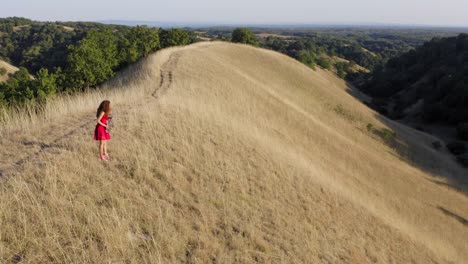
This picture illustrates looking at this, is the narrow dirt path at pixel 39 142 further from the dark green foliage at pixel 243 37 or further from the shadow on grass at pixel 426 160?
the dark green foliage at pixel 243 37

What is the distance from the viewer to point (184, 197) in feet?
26.1

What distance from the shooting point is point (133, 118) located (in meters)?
11.4

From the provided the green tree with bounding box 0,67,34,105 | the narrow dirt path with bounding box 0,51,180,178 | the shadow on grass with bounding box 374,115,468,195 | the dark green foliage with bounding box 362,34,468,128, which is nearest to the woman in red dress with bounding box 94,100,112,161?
the narrow dirt path with bounding box 0,51,180,178

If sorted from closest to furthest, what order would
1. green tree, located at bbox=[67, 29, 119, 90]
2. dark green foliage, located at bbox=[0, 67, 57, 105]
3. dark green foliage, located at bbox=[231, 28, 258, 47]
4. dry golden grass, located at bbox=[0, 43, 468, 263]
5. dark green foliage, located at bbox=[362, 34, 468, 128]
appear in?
dry golden grass, located at bbox=[0, 43, 468, 263] < dark green foliage, located at bbox=[0, 67, 57, 105] < green tree, located at bbox=[67, 29, 119, 90] < dark green foliage, located at bbox=[362, 34, 468, 128] < dark green foliage, located at bbox=[231, 28, 258, 47]

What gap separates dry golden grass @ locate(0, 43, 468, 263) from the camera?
573 centimetres

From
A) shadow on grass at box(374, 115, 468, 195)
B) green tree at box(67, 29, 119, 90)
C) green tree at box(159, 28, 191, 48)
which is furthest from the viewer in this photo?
green tree at box(159, 28, 191, 48)

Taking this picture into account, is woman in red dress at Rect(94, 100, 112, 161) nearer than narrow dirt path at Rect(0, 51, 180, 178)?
No

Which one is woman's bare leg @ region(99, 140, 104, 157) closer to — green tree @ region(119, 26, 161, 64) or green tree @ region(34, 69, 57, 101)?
green tree @ region(34, 69, 57, 101)

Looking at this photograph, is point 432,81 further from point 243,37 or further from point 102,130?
point 102,130

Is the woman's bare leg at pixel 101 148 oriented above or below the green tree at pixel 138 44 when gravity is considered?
below

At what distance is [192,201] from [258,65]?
3504cm

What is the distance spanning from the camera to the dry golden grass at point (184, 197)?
5.73m

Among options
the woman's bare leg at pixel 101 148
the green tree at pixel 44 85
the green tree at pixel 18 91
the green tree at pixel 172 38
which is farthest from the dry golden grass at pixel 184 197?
the green tree at pixel 172 38

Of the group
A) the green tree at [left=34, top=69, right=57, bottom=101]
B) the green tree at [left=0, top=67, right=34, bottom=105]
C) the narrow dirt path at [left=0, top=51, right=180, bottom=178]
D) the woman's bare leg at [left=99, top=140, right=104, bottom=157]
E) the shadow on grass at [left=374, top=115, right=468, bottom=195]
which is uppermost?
the woman's bare leg at [left=99, top=140, right=104, bottom=157]
